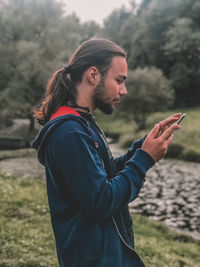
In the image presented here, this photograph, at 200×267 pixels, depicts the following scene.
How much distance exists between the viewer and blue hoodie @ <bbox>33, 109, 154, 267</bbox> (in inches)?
65.9

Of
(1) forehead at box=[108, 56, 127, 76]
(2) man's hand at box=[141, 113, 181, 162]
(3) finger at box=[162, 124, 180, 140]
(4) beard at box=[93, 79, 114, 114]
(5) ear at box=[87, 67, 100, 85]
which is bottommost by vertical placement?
(2) man's hand at box=[141, 113, 181, 162]

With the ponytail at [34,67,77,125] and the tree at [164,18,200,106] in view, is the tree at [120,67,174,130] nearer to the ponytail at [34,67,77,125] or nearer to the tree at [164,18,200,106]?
the tree at [164,18,200,106]

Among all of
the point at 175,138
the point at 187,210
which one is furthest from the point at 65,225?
the point at 175,138

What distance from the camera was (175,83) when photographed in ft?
147

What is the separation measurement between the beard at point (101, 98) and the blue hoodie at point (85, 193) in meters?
0.25

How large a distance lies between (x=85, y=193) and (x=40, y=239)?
14.0ft

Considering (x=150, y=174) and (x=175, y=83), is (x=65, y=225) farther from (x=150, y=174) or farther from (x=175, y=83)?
(x=175, y=83)

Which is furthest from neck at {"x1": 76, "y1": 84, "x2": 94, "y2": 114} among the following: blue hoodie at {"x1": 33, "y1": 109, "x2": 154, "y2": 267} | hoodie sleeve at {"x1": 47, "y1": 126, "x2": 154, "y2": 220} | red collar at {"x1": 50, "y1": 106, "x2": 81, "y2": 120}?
hoodie sleeve at {"x1": 47, "y1": 126, "x2": 154, "y2": 220}

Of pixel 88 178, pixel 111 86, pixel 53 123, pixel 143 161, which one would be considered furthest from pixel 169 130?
pixel 53 123

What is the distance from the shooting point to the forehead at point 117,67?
199cm

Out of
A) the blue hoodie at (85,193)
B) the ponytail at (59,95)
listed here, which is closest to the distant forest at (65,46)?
the ponytail at (59,95)

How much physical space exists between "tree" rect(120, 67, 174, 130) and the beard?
26.5m

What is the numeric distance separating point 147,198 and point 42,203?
14.2 feet

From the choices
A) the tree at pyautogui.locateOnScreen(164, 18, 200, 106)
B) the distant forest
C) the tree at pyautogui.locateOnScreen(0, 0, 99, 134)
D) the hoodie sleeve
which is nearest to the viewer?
the hoodie sleeve
